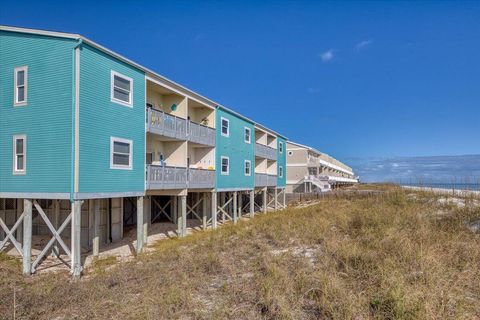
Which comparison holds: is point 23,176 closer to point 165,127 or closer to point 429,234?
point 165,127

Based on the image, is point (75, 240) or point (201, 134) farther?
point (201, 134)

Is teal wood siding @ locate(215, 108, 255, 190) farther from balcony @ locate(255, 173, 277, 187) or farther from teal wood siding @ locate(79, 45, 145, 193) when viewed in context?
teal wood siding @ locate(79, 45, 145, 193)

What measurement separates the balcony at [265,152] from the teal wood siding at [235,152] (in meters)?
1.36

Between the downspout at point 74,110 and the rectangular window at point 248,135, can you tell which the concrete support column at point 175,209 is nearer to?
the rectangular window at point 248,135

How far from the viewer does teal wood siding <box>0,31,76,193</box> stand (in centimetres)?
1174

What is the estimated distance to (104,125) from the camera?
512 inches

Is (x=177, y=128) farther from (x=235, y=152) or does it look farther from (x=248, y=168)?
(x=248, y=168)

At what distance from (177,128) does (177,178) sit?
2.86 meters

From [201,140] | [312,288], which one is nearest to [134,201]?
[201,140]

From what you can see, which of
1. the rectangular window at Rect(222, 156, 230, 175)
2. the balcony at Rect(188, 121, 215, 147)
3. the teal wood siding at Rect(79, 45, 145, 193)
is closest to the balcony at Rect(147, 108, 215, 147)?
the balcony at Rect(188, 121, 215, 147)

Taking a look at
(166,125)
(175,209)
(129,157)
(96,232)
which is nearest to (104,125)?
(129,157)

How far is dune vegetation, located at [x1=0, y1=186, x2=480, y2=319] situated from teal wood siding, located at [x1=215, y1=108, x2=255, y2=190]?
36.4 ft

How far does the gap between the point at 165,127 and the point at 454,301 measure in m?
14.3

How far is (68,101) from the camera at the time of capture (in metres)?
11.7
